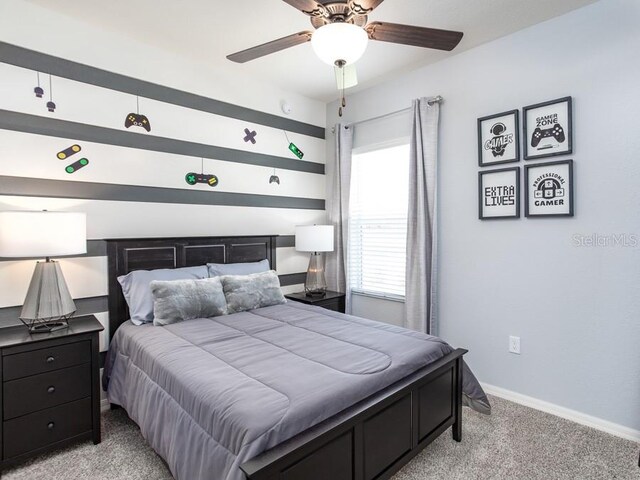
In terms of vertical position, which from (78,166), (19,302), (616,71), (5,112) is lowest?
(19,302)

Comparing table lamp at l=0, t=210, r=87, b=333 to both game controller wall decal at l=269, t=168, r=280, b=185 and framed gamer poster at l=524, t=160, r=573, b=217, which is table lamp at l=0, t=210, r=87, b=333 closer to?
game controller wall decal at l=269, t=168, r=280, b=185

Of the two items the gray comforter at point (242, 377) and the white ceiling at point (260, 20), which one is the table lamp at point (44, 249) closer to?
the gray comforter at point (242, 377)

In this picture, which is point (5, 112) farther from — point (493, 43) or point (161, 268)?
point (493, 43)

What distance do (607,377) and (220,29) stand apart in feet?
11.8

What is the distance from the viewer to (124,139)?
2.81 m

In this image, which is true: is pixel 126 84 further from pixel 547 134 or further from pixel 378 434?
pixel 547 134

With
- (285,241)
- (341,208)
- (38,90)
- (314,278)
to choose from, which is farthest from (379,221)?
(38,90)

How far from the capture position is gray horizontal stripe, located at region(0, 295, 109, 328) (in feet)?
7.66

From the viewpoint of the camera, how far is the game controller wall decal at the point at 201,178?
10.5 ft

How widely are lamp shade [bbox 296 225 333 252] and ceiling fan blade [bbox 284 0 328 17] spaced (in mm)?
2089

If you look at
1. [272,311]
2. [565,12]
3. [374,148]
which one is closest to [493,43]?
[565,12]

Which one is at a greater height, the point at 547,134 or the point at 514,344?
the point at 547,134

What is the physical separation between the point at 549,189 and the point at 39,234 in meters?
3.29

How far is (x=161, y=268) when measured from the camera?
9.70 ft
